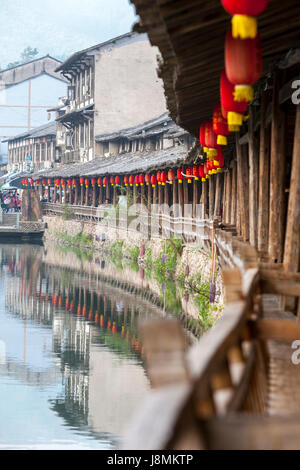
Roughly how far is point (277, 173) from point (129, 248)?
24343mm

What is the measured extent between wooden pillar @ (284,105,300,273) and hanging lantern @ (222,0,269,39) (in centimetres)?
215

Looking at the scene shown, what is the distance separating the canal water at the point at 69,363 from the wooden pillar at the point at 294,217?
430 cm

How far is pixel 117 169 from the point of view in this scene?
3669 cm

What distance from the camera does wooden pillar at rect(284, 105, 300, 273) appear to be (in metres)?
7.62

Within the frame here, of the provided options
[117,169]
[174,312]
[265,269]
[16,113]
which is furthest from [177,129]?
[16,113]

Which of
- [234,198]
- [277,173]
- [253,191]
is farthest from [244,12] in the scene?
[234,198]

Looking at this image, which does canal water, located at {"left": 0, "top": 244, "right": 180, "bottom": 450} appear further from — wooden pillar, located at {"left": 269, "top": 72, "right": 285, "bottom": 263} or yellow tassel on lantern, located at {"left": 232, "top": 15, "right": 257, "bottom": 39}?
yellow tassel on lantern, located at {"left": 232, "top": 15, "right": 257, "bottom": 39}

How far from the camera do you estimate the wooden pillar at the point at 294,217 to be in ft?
25.0

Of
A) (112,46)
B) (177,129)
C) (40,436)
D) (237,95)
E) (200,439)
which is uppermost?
(112,46)

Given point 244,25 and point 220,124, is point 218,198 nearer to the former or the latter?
point 220,124

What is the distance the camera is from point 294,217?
777 centimetres

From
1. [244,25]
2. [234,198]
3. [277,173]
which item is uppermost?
[244,25]

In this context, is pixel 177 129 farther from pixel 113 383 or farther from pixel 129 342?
pixel 113 383

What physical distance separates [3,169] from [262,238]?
6161 cm
